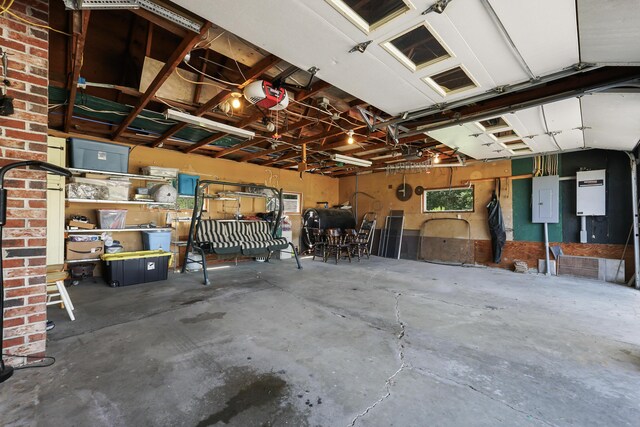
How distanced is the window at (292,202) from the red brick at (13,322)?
6.51 meters

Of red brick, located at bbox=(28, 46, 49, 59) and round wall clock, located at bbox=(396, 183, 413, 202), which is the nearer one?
red brick, located at bbox=(28, 46, 49, 59)

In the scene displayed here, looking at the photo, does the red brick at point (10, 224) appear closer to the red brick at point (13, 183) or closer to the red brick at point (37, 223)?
the red brick at point (37, 223)

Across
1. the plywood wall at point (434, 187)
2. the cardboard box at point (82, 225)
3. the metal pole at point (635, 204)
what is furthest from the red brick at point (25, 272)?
the metal pole at point (635, 204)

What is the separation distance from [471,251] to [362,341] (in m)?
5.63

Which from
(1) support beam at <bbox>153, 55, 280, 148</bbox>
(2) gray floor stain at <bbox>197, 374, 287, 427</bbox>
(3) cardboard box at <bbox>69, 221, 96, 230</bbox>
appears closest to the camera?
(2) gray floor stain at <bbox>197, 374, 287, 427</bbox>

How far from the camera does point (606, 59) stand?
2.05 meters

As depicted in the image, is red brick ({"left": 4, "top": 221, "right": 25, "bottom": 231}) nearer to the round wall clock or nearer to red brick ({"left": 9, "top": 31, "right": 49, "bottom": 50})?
red brick ({"left": 9, "top": 31, "right": 49, "bottom": 50})

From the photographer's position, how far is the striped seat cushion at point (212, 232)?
16.2ft

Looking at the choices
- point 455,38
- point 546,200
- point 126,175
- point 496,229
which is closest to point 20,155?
point 455,38

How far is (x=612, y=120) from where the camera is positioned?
3414mm

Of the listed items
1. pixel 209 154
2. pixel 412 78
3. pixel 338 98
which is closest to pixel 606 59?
pixel 412 78

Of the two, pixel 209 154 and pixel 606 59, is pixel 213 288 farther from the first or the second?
pixel 606 59

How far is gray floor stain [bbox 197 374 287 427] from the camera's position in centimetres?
142

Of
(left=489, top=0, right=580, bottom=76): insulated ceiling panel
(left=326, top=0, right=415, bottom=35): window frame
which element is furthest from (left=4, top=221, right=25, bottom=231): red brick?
(left=489, top=0, right=580, bottom=76): insulated ceiling panel
